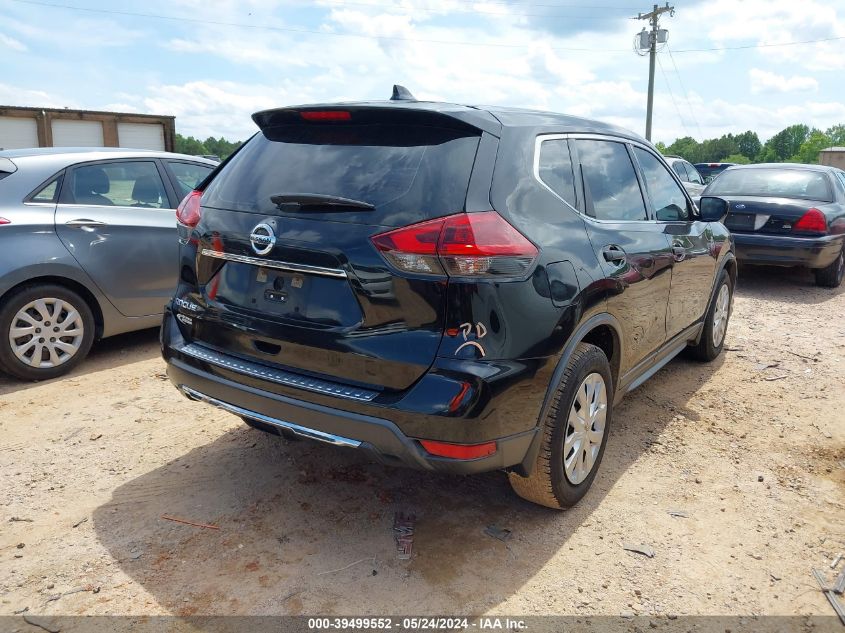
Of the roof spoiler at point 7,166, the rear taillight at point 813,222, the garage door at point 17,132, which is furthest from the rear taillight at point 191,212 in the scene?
the garage door at point 17,132

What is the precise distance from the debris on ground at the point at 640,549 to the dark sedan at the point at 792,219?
21.1 ft

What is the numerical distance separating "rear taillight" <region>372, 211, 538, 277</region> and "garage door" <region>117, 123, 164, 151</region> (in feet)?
76.7

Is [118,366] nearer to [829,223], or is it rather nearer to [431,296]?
[431,296]

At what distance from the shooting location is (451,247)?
2426mm

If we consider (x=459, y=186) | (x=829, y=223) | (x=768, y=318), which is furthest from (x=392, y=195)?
(x=829, y=223)

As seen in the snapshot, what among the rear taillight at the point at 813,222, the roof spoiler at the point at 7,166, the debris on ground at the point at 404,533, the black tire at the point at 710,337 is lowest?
the debris on ground at the point at 404,533

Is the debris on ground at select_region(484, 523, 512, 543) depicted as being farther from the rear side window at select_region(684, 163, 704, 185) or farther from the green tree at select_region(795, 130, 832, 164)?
the green tree at select_region(795, 130, 832, 164)

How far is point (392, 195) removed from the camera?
2547mm

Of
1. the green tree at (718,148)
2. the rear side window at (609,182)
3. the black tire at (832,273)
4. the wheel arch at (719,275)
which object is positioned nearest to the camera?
the rear side window at (609,182)

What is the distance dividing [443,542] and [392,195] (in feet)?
4.99

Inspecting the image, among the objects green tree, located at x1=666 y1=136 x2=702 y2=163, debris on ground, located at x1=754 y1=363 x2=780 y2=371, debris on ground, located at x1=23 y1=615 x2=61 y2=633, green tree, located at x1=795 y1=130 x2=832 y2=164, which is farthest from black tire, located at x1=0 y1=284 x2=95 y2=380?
green tree, located at x1=666 y1=136 x2=702 y2=163

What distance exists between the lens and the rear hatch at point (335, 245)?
8.15 ft

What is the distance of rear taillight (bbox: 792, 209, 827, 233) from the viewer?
824cm

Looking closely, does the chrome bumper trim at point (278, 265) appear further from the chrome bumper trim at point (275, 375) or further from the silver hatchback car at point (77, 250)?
the silver hatchback car at point (77, 250)
